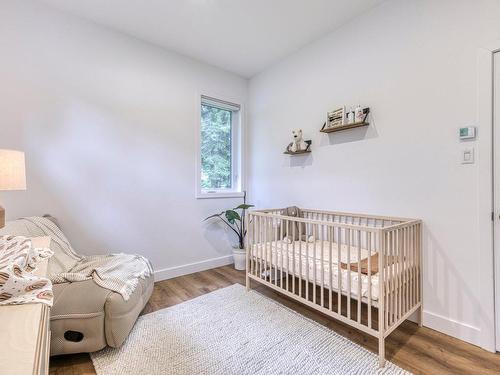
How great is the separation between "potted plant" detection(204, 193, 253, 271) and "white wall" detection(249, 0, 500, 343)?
931mm

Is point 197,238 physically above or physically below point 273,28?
below

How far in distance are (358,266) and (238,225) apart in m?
2.09

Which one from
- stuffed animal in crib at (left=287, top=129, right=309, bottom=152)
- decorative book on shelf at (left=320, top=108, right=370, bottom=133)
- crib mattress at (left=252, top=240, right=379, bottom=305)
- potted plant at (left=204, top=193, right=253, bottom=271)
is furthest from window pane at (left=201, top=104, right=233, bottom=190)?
decorative book on shelf at (left=320, top=108, right=370, bottom=133)

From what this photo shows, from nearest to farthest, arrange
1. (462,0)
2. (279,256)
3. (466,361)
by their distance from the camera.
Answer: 1. (466,361)
2. (462,0)
3. (279,256)

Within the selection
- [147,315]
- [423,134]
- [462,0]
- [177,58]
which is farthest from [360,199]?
[177,58]

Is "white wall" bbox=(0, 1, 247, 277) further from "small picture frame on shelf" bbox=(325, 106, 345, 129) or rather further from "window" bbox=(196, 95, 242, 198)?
"small picture frame on shelf" bbox=(325, 106, 345, 129)

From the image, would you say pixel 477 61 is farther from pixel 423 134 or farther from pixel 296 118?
pixel 296 118

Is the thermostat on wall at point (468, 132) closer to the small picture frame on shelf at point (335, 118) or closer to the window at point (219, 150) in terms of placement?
the small picture frame on shelf at point (335, 118)

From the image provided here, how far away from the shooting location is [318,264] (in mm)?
1915

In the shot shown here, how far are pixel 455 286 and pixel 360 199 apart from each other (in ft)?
3.02

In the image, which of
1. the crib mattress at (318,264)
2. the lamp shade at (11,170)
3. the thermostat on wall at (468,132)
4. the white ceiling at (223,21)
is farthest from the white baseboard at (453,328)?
the lamp shade at (11,170)

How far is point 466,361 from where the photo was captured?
5.01 feet

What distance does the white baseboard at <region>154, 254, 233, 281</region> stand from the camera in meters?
2.84

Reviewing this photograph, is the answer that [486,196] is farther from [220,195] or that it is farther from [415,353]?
[220,195]
